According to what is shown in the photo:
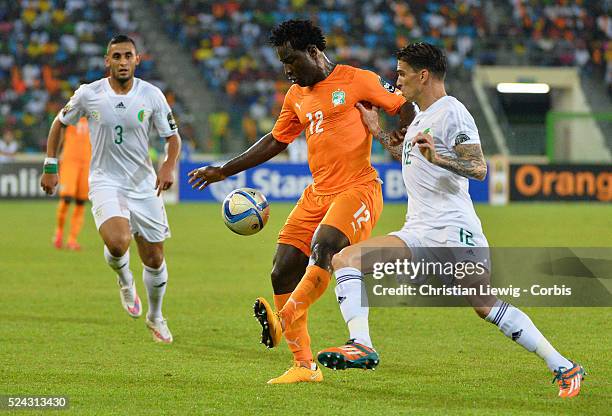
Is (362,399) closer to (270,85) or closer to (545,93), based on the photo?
(270,85)

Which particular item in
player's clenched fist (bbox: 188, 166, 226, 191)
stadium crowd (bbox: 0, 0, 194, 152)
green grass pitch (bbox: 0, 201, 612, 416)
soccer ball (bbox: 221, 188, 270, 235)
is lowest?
green grass pitch (bbox: 0, 201, 612, 416)

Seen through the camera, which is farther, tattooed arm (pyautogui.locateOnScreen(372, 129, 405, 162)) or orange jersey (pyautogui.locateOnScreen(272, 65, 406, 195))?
orange jersey (pyautogui.locateOnScreen(272, 65, 406, 195))

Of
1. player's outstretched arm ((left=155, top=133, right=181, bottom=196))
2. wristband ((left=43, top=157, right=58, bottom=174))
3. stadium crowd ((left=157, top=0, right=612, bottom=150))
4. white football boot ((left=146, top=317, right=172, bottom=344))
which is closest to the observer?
white football boot ((left=146, top=317, right=172, bottom=344))

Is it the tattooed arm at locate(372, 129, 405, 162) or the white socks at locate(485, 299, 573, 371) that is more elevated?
the tattooed arm at locate(372, 129, 405, 162)

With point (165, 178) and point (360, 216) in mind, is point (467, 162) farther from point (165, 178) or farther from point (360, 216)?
point (165, 178)

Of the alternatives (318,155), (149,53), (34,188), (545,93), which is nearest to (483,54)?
(545,93)

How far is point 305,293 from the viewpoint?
6.70 meters

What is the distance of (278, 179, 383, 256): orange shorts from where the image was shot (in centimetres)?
684

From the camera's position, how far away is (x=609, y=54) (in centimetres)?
3625

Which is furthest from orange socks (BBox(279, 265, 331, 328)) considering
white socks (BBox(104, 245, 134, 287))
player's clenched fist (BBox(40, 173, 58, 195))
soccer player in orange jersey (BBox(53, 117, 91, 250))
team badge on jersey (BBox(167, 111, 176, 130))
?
soccer player in orange jersey (BBox(53, 117, 91, 250))

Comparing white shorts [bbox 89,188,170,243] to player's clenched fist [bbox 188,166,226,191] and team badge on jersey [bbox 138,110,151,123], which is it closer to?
team badge on jersey [bbox 138,110,151,123]

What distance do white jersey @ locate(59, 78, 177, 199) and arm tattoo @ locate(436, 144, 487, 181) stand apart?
3678 millimetres

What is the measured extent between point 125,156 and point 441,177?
12.0 feet

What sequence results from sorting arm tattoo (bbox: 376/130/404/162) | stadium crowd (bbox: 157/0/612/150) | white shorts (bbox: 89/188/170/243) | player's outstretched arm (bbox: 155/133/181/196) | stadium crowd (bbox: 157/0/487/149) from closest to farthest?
arm tattoo (bbox: 376/130/404/162)
player's outstretched arm (bbox: 155/133/181/196)
white shorts (bbox: 89/188/170/243)
stadium crowd (bbox: 157/0/487/149)
stadium crowd (bbox: 157/0/612/150)
